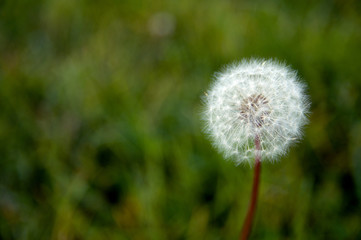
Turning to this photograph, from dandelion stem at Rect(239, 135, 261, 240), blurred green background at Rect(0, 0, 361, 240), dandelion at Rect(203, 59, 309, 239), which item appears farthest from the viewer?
blurred green background at Rect(0, 0, 361, 240)

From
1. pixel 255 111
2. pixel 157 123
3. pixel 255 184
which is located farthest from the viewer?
pixel 157 123

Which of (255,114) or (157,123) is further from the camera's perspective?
(157,123)

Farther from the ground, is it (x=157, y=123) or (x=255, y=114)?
(x=157, y=123)

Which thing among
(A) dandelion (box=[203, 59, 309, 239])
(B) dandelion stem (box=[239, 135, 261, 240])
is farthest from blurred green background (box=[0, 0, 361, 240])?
(A) dandelion (box=[203, 59, 309, 239])

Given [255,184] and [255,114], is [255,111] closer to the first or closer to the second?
[255,114]

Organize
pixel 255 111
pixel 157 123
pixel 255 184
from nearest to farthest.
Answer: pixel 255 184 → pixel 255 111 → pixel 157 123

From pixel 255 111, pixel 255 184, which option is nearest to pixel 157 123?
pixel 255 111

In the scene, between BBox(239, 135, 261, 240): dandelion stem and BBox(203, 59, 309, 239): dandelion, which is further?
BBox(203, 59, 309, 239): dandelion

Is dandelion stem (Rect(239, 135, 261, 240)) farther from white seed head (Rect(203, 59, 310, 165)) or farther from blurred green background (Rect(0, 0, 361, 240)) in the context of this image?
blurred green background (Rect(0, 0, 361, 240))
